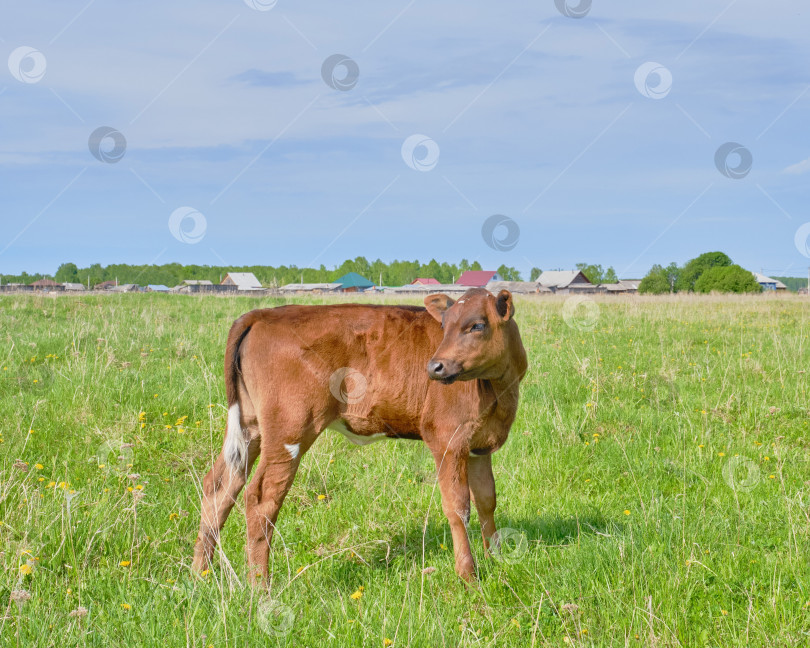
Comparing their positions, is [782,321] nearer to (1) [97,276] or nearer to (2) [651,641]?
(2) [651,641]

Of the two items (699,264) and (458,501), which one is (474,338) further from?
(699,264)

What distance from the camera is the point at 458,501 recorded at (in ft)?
13.7

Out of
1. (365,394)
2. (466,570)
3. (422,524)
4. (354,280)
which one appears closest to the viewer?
(466,570)

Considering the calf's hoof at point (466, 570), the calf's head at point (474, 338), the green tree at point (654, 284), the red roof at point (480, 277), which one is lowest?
the calf's hoof at point (466, 570)

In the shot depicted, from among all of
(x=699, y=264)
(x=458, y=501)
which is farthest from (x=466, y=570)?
(x=699, y=264)

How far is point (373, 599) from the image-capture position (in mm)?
3789

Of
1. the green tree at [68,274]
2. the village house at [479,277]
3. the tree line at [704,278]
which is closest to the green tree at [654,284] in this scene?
the tree line at [704,278]

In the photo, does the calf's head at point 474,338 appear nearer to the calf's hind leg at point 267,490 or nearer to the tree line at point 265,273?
the calf's hind leg at point 267,490

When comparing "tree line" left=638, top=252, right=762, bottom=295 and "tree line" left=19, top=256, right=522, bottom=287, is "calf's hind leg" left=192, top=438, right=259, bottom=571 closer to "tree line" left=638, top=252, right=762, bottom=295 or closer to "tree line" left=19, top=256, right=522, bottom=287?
"tree line" left=638, top=252, right=762, bottom=295

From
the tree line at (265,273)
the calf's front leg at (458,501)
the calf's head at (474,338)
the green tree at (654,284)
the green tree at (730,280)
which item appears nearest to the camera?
the calf's head at (474,338)

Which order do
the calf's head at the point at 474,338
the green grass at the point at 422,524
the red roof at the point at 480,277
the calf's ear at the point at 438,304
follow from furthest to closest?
the red roof at the point at 480,277 → the calf's ear at the point at 438,304 → the calf's head at the point at 474,338 → the green grass at the point at 422,524

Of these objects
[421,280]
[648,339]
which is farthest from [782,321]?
[421,280]

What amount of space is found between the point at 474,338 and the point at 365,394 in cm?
87

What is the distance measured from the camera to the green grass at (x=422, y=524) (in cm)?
342
